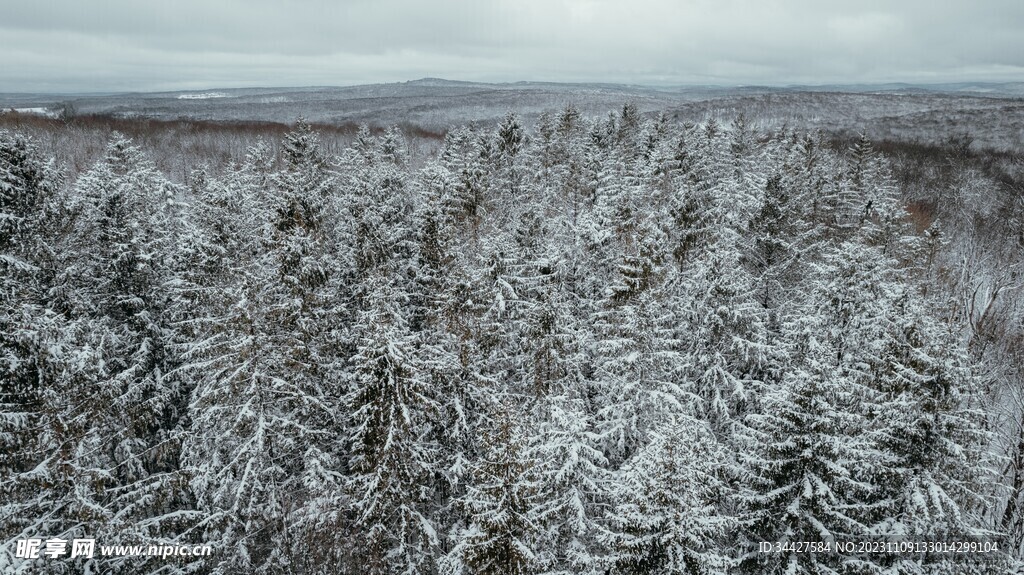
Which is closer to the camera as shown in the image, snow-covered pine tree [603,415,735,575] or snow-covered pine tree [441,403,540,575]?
snow-covered pine tree [603,415,735,575]

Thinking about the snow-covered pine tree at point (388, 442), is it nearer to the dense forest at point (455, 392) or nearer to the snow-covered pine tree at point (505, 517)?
the dense forest at point (455, 392)

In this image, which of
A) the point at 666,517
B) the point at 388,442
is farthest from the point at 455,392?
the point at 666,517

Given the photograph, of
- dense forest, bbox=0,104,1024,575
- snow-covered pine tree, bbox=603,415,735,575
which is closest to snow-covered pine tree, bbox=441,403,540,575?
dense forest, bbox=0,104,1024,575

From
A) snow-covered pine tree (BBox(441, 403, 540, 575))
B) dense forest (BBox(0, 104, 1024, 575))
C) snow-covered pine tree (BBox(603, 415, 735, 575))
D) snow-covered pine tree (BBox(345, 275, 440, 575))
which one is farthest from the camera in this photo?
snow-covered pine tree (BBox(345, 275, 440, 575))

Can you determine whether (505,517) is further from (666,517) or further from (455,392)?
(455,392)

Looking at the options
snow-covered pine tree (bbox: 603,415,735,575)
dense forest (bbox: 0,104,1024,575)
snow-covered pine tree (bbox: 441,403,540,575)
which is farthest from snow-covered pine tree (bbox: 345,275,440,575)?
snow-covered pine tree (bbox: 603,415,735,575)

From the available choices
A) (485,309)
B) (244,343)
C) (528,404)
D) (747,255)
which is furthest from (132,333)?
(747,255)

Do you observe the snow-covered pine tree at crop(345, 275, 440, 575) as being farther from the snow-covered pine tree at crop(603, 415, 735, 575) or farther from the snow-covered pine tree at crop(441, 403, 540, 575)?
the snow-covered pine tree at crop(603, 415, 735, 575)

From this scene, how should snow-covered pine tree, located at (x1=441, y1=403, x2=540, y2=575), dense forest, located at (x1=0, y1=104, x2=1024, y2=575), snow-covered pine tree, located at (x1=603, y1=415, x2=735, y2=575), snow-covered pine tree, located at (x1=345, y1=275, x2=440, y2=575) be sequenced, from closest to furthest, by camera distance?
snow-covered pine tree, located at (x1=603, y1=415, x2=735, y2=575) → snow-covered pine tree, located at (x1=441, y1=403, x2=540, y2=575) → dense forest, located at (x1=0, y1=104, x2=1024, y2=575) → snow-covered pine tree, located at (x1=345, y1=275, x2=440, y2=575)
